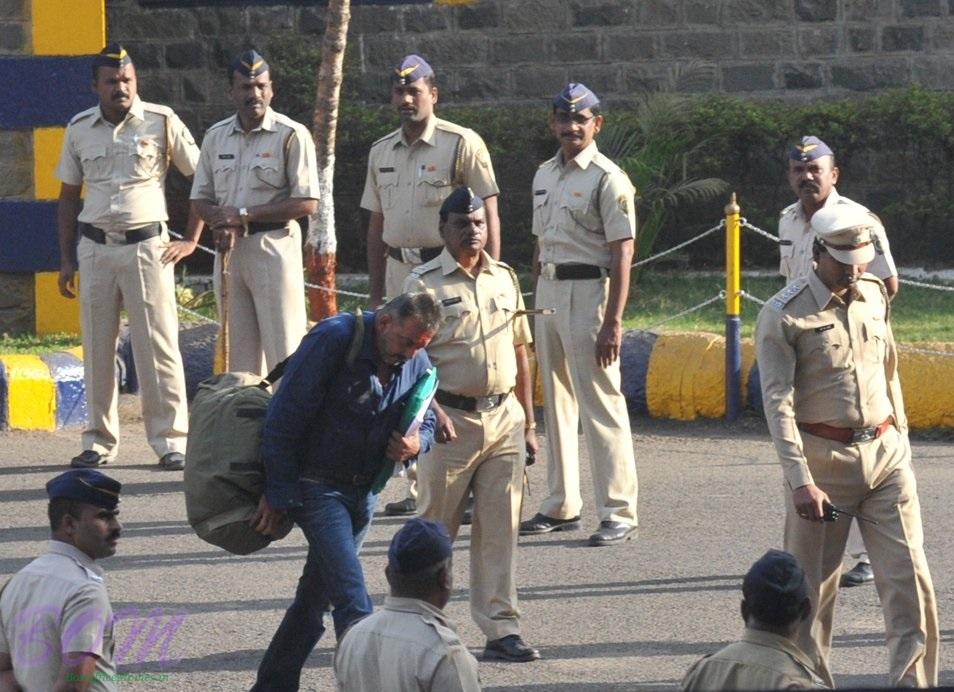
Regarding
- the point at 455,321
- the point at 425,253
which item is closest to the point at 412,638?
the point at 455,321

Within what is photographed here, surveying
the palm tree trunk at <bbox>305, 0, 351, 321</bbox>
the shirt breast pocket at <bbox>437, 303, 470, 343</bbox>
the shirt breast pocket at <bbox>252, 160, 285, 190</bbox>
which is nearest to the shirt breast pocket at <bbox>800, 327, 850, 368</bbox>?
the shirt breast pocket at <bbox>437, 303, 470, 343</bbox>

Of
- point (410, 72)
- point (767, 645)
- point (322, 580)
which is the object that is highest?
point (410, 72)

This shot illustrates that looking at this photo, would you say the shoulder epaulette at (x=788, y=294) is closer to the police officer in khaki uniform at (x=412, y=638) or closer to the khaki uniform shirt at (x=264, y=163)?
the police officer in khaki uniform at (x=412, y=638)

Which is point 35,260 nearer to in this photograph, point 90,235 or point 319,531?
point 90,235

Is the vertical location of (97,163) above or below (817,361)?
above

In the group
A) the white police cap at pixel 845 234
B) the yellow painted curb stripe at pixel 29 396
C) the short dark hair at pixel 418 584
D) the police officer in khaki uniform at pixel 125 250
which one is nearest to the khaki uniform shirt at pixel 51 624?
the short dark hair at pixel 418 584

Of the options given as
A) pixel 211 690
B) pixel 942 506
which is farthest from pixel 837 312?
pixel 942 506

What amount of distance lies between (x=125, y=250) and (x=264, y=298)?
3.05 feet

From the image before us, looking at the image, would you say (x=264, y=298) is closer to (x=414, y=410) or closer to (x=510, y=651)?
(x=510, y=651)

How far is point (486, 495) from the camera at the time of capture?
707cm

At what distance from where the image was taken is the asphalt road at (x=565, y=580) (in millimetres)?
6820

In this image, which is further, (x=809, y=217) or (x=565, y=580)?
(x=809, y=217)

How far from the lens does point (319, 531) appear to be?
6.03 meters

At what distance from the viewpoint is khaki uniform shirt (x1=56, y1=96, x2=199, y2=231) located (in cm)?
1003
